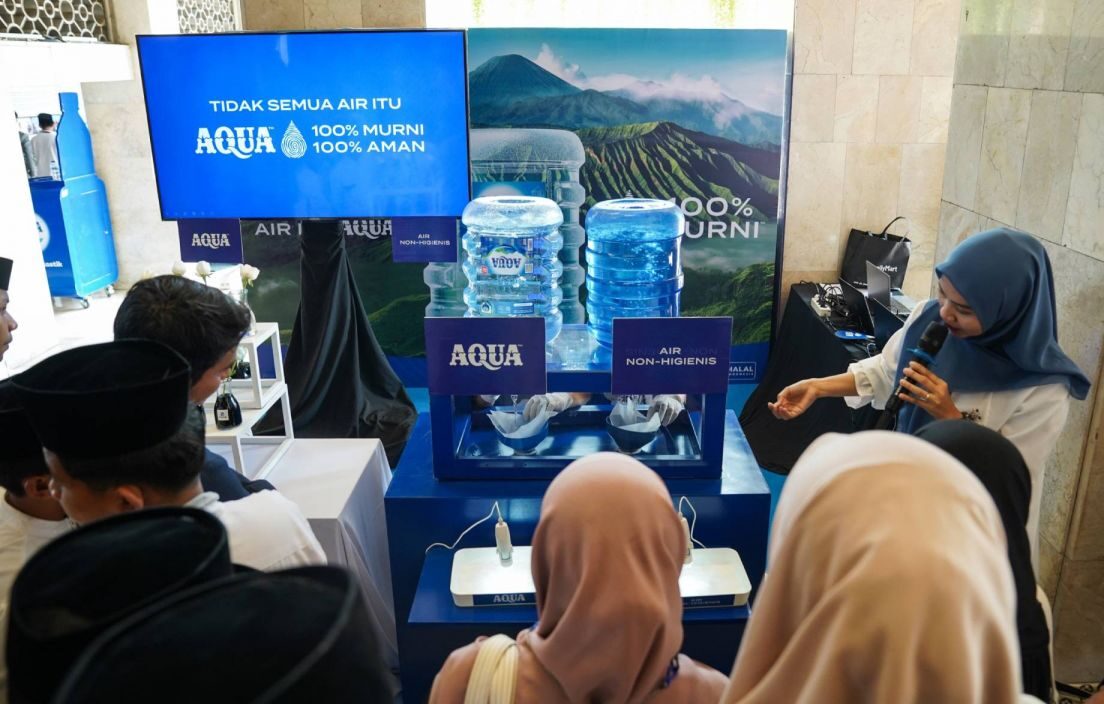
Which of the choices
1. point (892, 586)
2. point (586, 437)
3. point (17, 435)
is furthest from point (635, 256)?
point (892, 586)

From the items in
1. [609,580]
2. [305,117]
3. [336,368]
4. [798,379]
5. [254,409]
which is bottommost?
[798,379]

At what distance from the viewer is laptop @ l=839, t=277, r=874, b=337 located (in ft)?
16.5

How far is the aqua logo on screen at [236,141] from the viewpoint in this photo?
4.30 metres

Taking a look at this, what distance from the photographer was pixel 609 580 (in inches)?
57.5

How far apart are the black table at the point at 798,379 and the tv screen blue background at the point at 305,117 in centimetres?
240

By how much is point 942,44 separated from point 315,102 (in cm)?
431

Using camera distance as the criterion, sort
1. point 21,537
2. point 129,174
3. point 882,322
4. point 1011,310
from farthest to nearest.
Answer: point 129,174
point 882,322
point 1011,310
point 21,537

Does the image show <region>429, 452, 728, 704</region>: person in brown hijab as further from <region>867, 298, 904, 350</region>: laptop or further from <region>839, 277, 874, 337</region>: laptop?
<region>839, 277, 874, 337</region>: laptop

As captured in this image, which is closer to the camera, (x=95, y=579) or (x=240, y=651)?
(x=240, y=651)

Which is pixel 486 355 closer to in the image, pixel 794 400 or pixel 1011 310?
pixel 794 400

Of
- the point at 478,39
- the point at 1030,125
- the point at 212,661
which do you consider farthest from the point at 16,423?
the point at 478,39

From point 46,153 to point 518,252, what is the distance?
4.88 m

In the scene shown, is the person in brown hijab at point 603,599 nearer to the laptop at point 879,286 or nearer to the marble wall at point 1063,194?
the marble wall at point 1063,194

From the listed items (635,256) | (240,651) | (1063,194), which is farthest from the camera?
(635,256)
